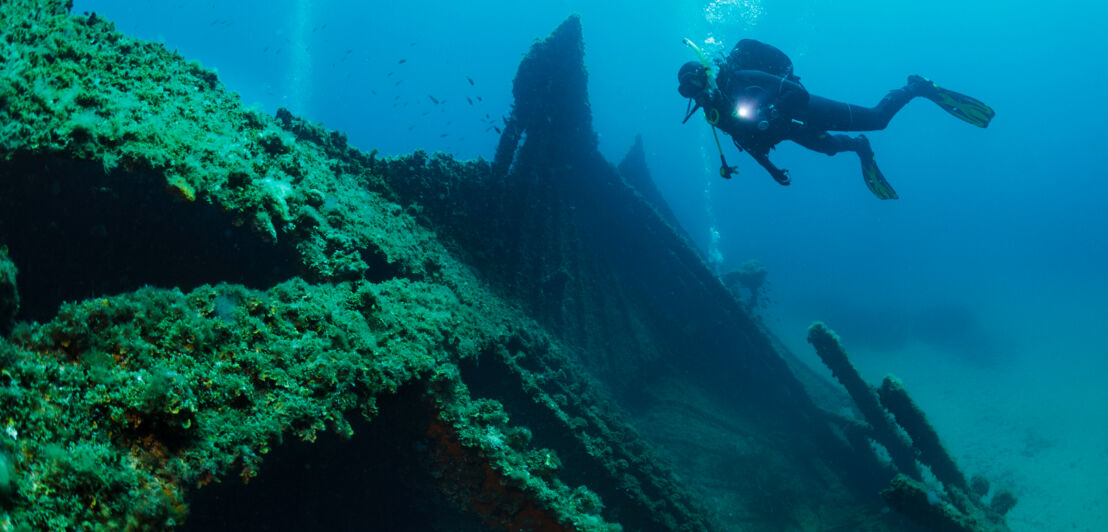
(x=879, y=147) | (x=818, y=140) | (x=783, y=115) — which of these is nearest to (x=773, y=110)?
(x=783, y=115)

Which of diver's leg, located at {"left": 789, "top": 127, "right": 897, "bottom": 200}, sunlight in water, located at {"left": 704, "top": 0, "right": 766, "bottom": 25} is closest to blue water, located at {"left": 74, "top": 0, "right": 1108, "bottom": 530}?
sunlight in water, located at {"left": 704, "top": 0, "right": 766, "bottom": 25}

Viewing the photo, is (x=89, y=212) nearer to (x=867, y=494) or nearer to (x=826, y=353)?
(x=826, y=353)

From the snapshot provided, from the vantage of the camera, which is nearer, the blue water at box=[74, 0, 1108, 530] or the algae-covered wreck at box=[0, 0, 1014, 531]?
the algae-covered wreck at box=[0, 0, 1014, 531]

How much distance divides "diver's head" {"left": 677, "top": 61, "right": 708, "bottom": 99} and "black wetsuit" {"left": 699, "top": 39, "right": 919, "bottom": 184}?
17cm

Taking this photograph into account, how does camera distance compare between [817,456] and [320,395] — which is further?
[817,456]

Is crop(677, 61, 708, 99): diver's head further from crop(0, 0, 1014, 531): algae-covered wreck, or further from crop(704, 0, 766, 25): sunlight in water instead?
crop(704, 0, 766, 25): sunlight in water

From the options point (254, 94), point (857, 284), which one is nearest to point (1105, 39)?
point (857, 284)

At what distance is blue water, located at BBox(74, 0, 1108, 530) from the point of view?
95.2 ft

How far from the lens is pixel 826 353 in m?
8.07

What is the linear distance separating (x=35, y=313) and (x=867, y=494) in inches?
404

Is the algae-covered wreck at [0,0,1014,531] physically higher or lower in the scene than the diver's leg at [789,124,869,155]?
lower

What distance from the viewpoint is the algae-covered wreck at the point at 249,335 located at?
5.29 ft

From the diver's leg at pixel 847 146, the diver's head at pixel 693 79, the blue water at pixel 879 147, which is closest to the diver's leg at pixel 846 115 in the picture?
the diver's leg at pixel 847 146

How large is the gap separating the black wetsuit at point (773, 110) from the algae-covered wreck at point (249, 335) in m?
3.35
